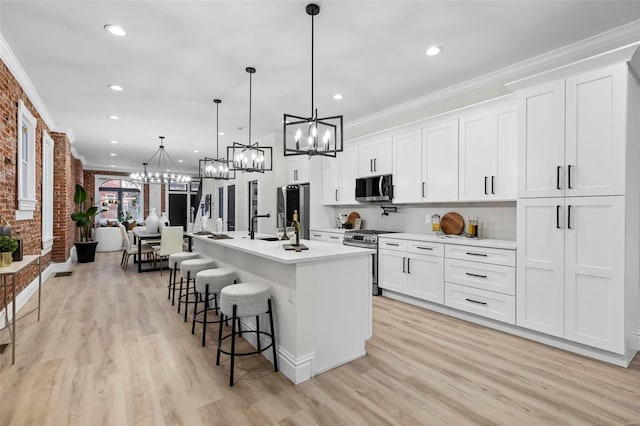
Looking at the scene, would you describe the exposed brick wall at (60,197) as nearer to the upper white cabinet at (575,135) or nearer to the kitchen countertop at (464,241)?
the kitchen countertop at (464,241)

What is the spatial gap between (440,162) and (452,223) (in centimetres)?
82

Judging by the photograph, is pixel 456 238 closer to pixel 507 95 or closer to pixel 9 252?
pixel 507 95

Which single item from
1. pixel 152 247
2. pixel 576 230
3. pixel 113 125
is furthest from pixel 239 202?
pixel 576 230

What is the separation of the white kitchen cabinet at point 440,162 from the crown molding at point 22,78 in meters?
4.64

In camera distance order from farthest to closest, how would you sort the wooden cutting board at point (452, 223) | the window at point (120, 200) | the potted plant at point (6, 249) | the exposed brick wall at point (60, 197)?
the window at point (120, 200) < the exposed brick wall at point (60, 197) < the wooden cutting board at point (452, 223) < the potted plant at point (6, 249)

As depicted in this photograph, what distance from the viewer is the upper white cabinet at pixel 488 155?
3.44 metres

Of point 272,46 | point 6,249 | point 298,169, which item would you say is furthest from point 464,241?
point 6,249

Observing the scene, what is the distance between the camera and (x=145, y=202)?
1204cm

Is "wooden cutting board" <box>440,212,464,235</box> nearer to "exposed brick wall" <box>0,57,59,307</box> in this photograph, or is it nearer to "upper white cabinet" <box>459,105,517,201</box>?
"upper white cabinet" <box>459,105,517,201</box>

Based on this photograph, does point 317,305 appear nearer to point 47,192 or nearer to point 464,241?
point 464,241

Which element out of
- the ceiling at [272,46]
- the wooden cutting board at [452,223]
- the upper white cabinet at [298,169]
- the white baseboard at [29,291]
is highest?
the ceiling at [272,46]

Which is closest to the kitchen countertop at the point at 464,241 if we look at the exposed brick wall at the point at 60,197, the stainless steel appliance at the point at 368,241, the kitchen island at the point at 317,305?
the stainless steel appliance at the point at 368,241

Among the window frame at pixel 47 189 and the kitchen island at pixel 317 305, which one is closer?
the kitchen island at pixel 317 305

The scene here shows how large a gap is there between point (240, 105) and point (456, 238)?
3.61 m
